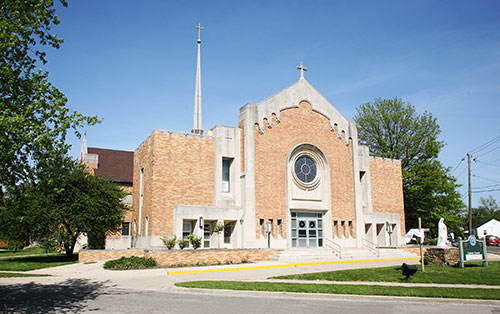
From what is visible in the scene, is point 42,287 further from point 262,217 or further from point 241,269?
point 262,217

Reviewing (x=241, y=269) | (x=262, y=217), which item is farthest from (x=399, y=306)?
(x=262, y=217)

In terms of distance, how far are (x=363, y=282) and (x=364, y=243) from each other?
18072 millimetres

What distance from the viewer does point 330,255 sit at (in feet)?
87.9

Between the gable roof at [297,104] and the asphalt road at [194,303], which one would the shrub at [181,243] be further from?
the asphalt road at [194,303]

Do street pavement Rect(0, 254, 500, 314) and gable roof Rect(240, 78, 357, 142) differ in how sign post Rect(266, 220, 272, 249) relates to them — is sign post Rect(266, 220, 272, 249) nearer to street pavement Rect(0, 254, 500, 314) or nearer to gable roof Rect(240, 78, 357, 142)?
gable roof Rect(240, 78, 357, 142)

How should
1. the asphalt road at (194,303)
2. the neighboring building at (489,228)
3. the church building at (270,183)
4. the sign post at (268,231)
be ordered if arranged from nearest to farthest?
the asphalt road at (194,303) < the church building at (270,183) < the sign post at (268,231) < the neighboring building at (489,228)

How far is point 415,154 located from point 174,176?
2754 cm

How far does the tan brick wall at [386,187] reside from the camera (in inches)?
1390

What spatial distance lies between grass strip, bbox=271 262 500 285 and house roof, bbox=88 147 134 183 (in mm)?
27438

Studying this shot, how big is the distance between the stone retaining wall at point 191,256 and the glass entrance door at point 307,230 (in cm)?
487

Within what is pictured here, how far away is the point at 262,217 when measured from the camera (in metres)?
28.5

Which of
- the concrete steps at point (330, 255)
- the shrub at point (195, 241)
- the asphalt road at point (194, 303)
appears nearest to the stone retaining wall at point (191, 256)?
the concrete steps at point (330, 255)

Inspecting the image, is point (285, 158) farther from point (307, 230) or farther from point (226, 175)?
point (307, 230)

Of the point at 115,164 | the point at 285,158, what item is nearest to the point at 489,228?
the point at 285,158
